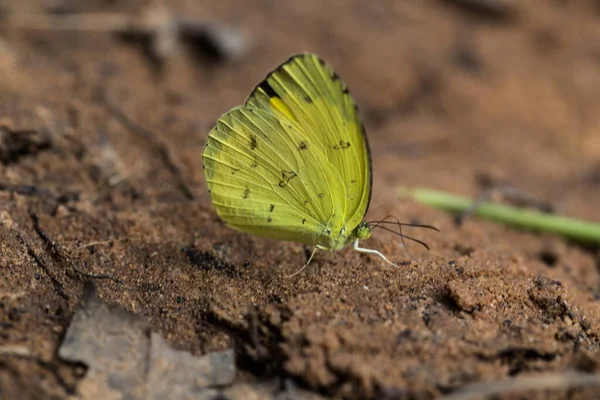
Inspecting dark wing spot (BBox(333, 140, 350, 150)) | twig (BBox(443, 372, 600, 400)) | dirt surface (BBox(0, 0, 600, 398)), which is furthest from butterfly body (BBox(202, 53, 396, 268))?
twig (BBox(443, 372, 600, 400))

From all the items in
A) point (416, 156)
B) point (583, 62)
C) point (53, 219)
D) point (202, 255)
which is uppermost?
point (583, 62)

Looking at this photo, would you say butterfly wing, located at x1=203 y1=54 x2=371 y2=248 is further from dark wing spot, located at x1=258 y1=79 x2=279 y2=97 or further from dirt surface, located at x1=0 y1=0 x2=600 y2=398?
dirt surface, located at x1=0 y1=0 x2=600 y2=398

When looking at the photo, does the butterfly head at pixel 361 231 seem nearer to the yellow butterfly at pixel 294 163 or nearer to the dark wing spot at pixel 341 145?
the yellow butterfly at pixel 294 163

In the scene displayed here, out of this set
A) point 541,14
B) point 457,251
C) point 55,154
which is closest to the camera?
point 457,251

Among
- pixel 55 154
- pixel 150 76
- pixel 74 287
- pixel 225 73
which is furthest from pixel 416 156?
pixel 74 287

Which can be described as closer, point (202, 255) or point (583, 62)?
point (202, 255)

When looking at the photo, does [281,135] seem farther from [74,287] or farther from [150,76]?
[150,76]

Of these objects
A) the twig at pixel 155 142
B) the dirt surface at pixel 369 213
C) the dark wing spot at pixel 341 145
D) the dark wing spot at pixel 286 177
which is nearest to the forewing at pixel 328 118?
the dark wing spot at pixel 341 145
